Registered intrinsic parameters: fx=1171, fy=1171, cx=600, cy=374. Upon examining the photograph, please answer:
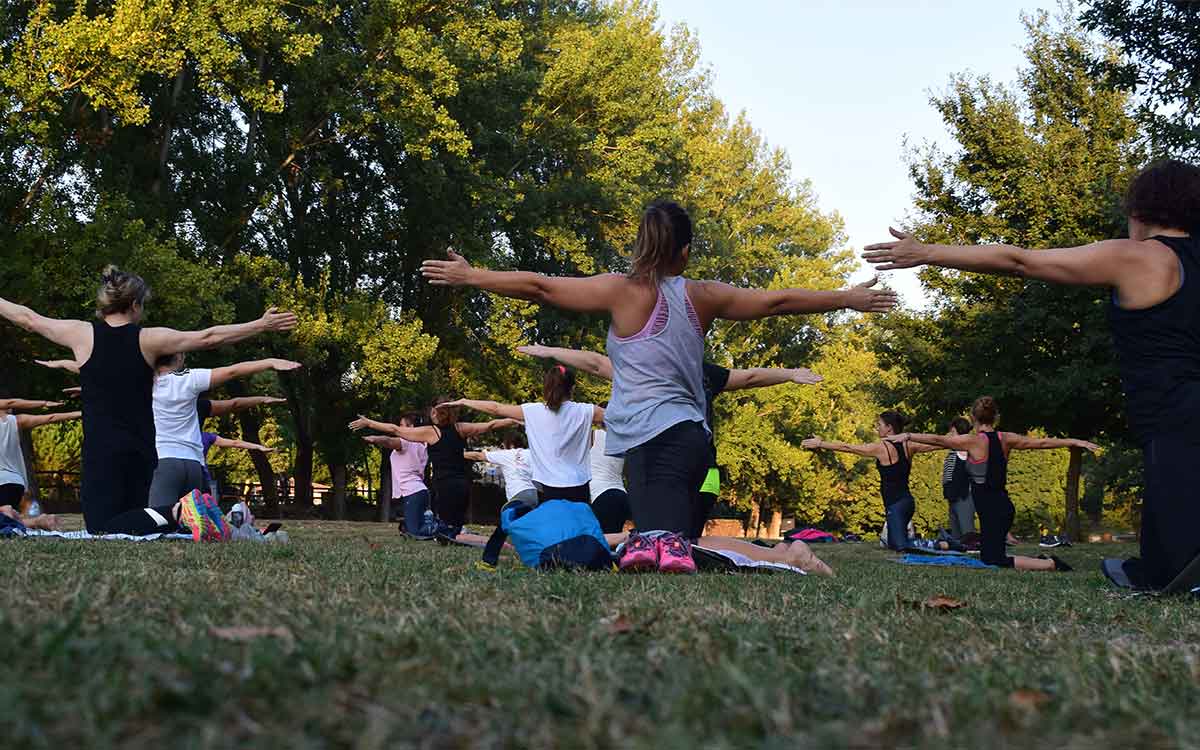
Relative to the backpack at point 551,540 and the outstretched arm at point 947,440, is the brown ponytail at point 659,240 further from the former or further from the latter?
the outstretched arm at point 947,440

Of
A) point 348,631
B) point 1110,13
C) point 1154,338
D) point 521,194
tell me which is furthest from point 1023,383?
point 348,631

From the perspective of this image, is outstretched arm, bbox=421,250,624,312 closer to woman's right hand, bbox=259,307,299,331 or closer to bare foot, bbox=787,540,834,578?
bare foot, bbox=787,540,834,578

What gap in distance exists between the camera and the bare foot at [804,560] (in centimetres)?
757

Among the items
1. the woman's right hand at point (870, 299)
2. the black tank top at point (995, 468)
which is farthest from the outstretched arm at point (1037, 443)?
the woman's right hand at point (870, 299)

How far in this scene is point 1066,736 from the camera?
205cm

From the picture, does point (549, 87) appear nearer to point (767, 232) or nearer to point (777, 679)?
point (767, 232)

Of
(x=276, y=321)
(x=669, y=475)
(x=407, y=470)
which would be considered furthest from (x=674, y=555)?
(x=407, y=470)

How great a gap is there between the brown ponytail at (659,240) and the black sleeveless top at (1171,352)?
2.48 metres

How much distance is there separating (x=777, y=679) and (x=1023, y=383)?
85.5ft

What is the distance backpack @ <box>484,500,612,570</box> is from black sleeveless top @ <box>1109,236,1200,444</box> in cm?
300

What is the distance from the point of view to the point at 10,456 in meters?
14.2

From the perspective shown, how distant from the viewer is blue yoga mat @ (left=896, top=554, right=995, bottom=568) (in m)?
13.0

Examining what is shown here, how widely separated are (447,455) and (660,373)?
9.69 m

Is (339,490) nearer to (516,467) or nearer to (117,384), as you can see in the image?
(516,467)
